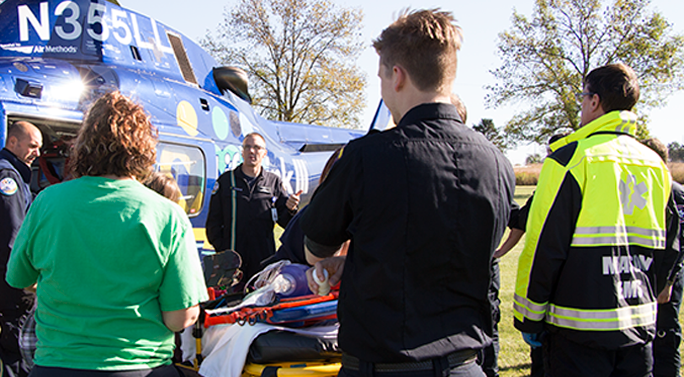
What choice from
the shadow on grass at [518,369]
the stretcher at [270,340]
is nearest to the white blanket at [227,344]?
the stretcher at [270,340]

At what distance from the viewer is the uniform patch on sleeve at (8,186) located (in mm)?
3070

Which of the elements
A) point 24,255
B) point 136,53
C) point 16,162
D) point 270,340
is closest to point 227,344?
point 270,340

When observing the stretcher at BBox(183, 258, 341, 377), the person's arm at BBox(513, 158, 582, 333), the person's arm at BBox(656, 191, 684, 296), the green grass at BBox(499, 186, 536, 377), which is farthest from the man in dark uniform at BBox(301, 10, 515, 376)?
the green grass at BBox(499, 186, 536, 377)

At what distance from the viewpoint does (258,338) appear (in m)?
2.01

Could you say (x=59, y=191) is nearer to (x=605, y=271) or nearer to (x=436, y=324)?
(x=436, y=324)

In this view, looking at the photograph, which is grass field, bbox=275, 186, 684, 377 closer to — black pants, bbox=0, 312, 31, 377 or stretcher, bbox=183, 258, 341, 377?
stretcher, bbox=183, 258, 341, 377

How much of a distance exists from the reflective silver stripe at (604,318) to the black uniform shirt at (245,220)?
2.49m

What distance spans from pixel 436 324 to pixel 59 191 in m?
1.27

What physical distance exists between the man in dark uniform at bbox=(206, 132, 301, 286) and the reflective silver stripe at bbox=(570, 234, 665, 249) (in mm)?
2378

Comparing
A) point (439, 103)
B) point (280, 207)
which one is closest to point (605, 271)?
point (439, 103)

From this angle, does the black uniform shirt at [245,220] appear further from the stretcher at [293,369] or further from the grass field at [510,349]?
the grass field at [510,349]

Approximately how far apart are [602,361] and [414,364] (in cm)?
125

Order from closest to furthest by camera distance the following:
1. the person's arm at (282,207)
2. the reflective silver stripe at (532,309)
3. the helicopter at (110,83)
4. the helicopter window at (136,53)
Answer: the reflective silver stripe at (532,309) < the helicopter at (110,83) < the person's arm at (282,207) < the helicopter window at (136,53)

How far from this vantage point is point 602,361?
6.84 feet
